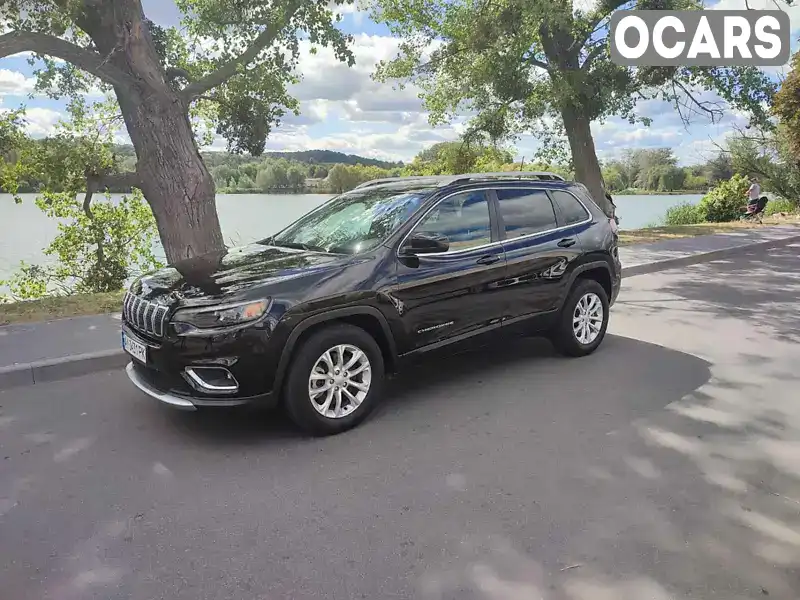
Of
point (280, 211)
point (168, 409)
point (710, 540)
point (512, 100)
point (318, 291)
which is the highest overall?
point (512, 100)

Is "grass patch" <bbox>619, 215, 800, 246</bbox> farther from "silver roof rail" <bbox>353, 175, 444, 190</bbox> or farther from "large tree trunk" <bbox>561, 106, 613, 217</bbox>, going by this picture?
"silver roof rail" <bbox>353, 175, 444, 190</bbox>

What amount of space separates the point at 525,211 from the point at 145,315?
134 inches

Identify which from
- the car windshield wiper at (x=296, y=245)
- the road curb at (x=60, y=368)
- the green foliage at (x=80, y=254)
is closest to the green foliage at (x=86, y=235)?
the green foliage at (x=80, y=254)

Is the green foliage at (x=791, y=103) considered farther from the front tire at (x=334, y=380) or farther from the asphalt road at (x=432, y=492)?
the front tire at (x=334, y=380)

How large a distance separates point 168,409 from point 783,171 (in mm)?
29141

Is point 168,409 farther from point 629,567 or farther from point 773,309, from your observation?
point 773,309

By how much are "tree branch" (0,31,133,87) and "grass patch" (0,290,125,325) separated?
11.1ft

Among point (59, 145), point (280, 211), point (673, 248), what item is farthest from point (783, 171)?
point (59, 145)

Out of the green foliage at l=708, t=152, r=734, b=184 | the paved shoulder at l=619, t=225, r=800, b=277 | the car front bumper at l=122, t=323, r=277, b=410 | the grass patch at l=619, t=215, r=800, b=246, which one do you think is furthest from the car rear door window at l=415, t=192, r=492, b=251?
the green foliage at l=708, t=152, r=734, b=184

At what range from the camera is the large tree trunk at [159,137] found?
9258 mm

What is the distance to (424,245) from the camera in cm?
446

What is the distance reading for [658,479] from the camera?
3.52m

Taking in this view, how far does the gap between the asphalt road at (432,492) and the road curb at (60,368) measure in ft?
0.61

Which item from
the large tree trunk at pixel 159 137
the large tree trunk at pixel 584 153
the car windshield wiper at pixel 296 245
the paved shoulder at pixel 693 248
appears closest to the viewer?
the car windshield wiper at pixel 296 245
